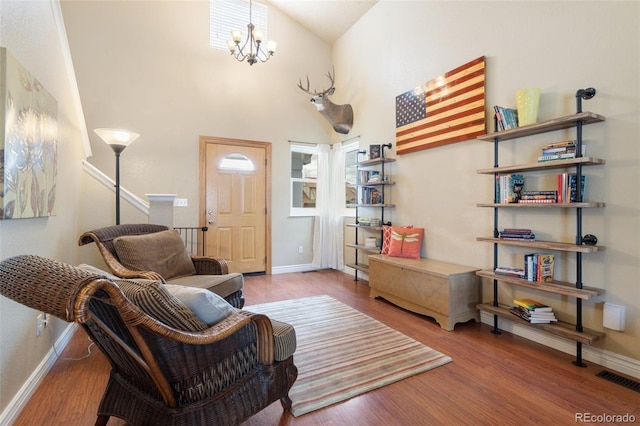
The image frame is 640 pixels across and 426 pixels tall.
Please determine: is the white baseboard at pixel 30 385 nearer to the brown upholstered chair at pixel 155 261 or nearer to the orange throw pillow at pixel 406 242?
the brown upholstered chair at pixel 155 261

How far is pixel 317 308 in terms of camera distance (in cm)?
347

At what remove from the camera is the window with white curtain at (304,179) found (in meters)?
5.47

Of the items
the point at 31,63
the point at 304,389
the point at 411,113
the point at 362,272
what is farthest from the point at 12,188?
the point at 362,272

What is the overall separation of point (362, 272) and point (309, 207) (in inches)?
60.0

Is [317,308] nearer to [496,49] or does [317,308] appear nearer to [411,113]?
[411,113]

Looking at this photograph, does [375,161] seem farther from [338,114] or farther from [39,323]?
[39,323]

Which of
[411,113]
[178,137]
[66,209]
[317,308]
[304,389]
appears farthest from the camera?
[178,137]

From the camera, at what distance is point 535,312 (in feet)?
8.09

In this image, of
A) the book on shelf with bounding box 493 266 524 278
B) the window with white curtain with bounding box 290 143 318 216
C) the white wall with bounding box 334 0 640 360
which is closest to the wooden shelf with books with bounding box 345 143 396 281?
the white wall with bounding box 334 0 640 360

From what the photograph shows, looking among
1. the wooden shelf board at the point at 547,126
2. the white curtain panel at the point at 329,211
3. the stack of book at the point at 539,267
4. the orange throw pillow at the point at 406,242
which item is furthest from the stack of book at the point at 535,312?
the white curtain panel at the point at 329,211

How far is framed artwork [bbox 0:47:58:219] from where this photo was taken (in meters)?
1.50

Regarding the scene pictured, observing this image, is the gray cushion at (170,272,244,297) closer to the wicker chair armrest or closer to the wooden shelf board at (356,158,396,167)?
the wicker chair armrest

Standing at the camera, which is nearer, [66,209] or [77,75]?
[66,209]

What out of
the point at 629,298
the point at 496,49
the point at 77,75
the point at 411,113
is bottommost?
the point at 629,298
